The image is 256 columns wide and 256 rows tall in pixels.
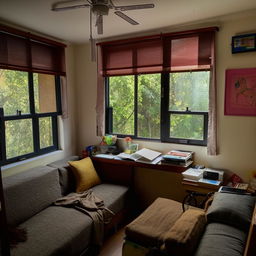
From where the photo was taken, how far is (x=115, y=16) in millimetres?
2391

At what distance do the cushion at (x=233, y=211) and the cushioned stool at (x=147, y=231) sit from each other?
41 centimetres

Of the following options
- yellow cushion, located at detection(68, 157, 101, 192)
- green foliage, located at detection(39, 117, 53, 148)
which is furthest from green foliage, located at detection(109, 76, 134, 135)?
green foliage, located at detection(39, 117, 53, 148)

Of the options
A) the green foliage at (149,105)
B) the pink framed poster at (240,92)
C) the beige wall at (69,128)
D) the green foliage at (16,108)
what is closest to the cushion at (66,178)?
the beige wall at (69,128)

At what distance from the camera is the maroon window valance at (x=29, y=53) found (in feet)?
8.31

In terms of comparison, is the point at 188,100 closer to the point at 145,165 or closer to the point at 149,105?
the point at 149,105

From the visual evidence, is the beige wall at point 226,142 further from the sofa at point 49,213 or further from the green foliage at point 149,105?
the sofa at point 49,213

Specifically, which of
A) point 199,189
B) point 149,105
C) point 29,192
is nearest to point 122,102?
point 149,105

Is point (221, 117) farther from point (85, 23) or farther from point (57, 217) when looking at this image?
point (57, 217)

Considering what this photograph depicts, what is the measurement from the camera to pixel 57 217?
2.23 meters

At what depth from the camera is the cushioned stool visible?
185 cm

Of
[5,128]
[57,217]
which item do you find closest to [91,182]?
[57,217]

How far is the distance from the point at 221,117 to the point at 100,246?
1.95 m

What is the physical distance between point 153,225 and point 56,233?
86 centimetres

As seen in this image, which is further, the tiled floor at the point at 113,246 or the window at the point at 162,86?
the window at the point at 162,86
